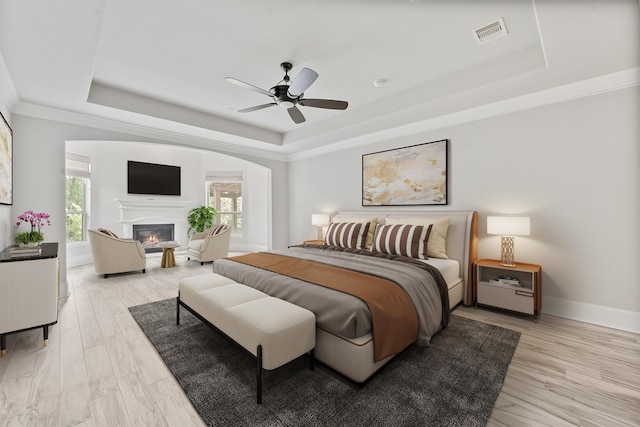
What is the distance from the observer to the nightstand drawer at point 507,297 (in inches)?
114

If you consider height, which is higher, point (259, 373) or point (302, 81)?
point (302, 81)

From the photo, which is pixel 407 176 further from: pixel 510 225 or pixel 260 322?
pixel 260 322

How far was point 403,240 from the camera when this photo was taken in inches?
136

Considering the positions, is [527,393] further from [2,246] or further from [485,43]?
[2,246]

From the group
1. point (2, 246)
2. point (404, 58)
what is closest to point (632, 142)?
point (404, 58)

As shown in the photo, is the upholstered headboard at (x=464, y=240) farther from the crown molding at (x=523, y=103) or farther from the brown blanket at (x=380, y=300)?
the brown blanket at (x=380, y=300)

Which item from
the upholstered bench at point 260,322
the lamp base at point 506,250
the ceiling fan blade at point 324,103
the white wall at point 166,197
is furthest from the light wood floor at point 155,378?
the white wall at point 166,197

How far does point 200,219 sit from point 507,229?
673cm

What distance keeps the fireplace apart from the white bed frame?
4687 mm

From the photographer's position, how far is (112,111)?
12.0 feet

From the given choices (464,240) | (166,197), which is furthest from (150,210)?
(464,240)

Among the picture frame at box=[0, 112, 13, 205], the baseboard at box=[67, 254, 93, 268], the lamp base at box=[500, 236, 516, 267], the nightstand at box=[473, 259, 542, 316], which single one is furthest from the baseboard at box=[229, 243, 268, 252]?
the lamp base at box=[500, 236, 516, 267]

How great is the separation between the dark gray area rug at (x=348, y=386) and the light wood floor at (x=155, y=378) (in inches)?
3.8

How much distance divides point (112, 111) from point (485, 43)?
175 inches
